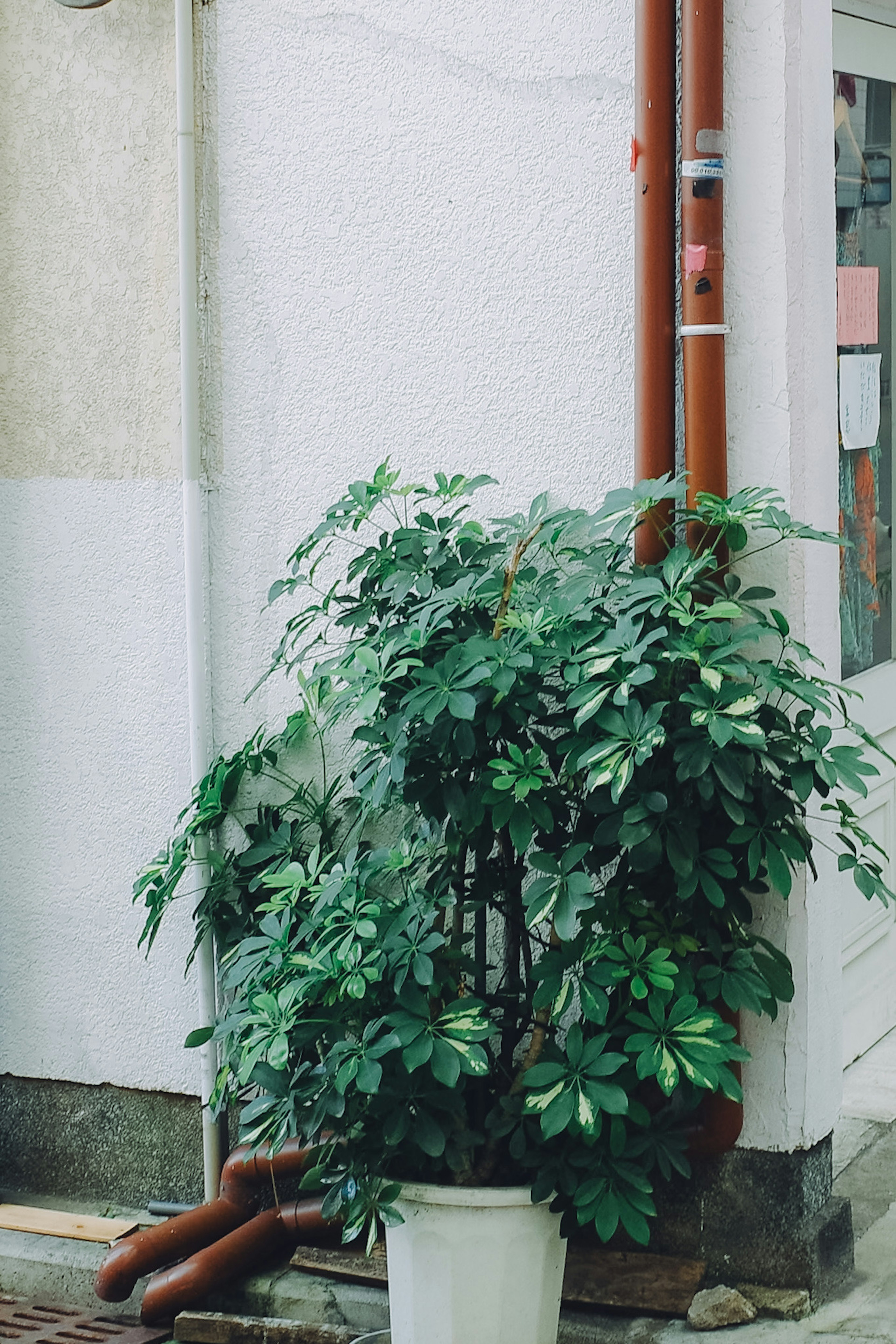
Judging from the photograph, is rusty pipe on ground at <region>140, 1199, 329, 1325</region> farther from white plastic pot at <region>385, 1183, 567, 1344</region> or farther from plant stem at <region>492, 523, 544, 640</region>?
plant stem at <region>492, 523, 544, 640</region>

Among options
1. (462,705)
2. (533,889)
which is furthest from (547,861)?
(462,705)

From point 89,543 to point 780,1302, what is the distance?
93.7 inches

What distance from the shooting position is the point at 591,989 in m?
2.65

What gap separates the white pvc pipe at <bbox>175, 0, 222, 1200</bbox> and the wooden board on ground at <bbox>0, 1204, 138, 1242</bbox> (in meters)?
0.25

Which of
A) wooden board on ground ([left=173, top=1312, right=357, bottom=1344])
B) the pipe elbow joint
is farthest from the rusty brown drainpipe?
the pipe elbow joint

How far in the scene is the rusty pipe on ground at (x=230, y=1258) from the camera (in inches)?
129

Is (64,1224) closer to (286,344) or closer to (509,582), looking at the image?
(509,582)

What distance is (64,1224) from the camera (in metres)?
3.75

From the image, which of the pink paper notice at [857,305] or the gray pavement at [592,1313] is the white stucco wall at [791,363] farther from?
the pink paper notice at [857,305]

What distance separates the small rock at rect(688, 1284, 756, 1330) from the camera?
2920mm

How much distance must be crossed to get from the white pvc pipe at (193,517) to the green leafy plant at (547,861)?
0.54 m

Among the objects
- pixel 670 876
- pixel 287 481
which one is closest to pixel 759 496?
pixel 670 876

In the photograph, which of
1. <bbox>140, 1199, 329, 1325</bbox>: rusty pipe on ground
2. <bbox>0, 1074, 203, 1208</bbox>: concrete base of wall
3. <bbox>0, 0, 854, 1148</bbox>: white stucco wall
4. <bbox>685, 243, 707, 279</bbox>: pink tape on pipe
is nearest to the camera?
<bbox>685, 243, 707, 279</bbox>: pink tape on pipe

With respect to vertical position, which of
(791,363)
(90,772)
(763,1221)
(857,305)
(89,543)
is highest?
(857,305)
